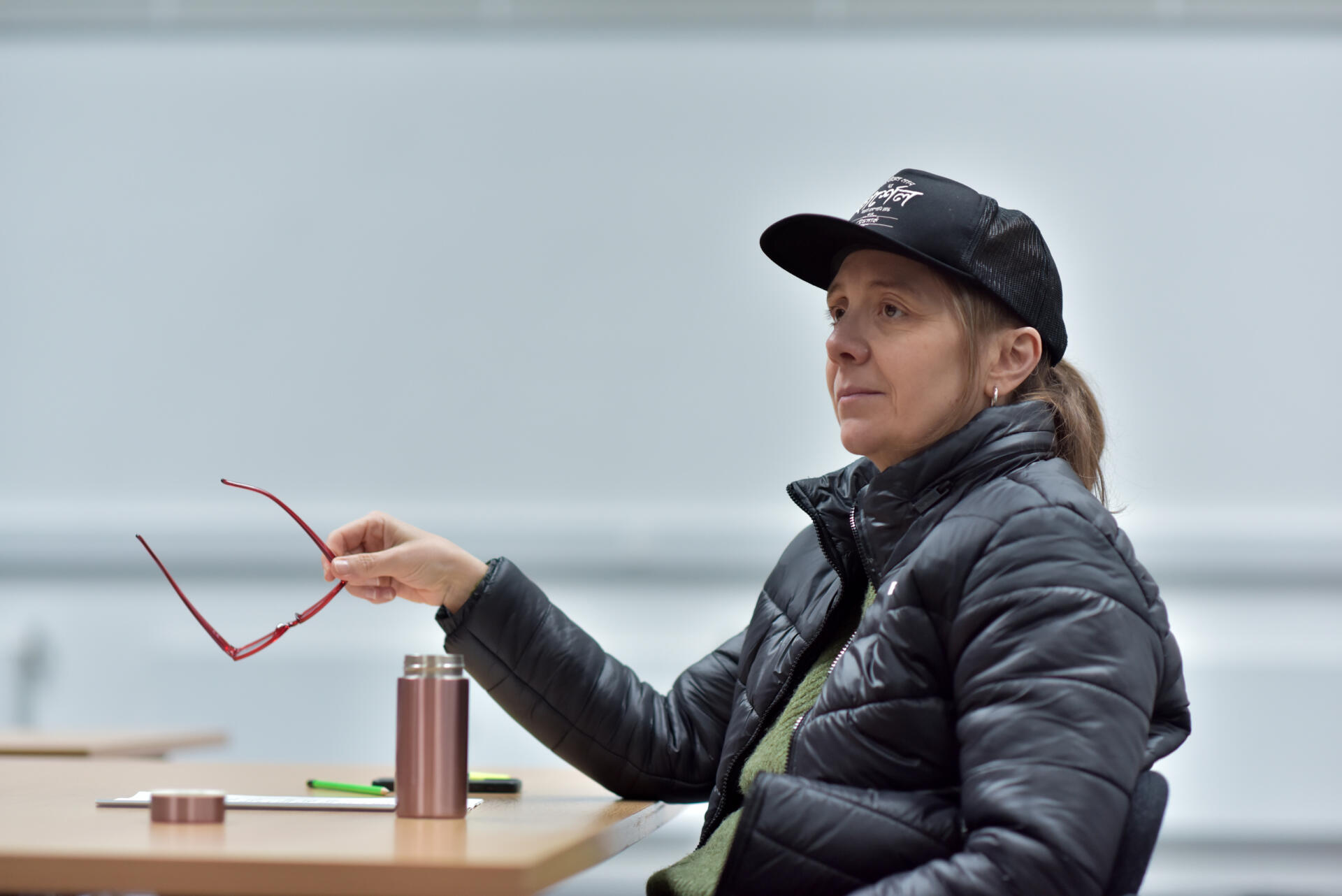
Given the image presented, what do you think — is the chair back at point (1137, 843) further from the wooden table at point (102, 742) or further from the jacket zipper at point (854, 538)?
the wooden table at point (102, 742)

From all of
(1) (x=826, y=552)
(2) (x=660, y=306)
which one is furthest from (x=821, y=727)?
(2) (x=660, y=306)

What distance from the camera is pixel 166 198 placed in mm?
3434

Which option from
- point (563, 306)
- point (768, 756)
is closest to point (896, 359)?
point (768, 756)

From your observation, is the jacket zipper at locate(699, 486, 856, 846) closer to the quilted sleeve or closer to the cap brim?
the quilted sleeve

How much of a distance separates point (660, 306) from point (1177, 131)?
57.8 inches

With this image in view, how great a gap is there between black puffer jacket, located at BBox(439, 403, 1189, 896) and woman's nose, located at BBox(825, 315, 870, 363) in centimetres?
15

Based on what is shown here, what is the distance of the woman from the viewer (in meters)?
0.97

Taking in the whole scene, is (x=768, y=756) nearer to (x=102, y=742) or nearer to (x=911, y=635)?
(x=911, y=635)

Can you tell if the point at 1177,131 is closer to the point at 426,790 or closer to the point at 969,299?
the point at 969,299

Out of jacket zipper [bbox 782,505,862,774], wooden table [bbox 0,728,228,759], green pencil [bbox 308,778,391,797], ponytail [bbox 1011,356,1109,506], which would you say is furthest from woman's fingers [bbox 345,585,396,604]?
wooden table [bbox 0,728,228,759]

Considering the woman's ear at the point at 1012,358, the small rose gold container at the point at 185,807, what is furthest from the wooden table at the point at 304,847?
the woman's ear at the point at 1012,358

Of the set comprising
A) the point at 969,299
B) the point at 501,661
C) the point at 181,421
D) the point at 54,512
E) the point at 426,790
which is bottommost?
the point at 426,790

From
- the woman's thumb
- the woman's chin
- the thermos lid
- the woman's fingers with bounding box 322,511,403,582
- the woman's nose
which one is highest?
the woman's nose

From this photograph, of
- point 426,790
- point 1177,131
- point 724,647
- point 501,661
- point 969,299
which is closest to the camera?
point 426,790
